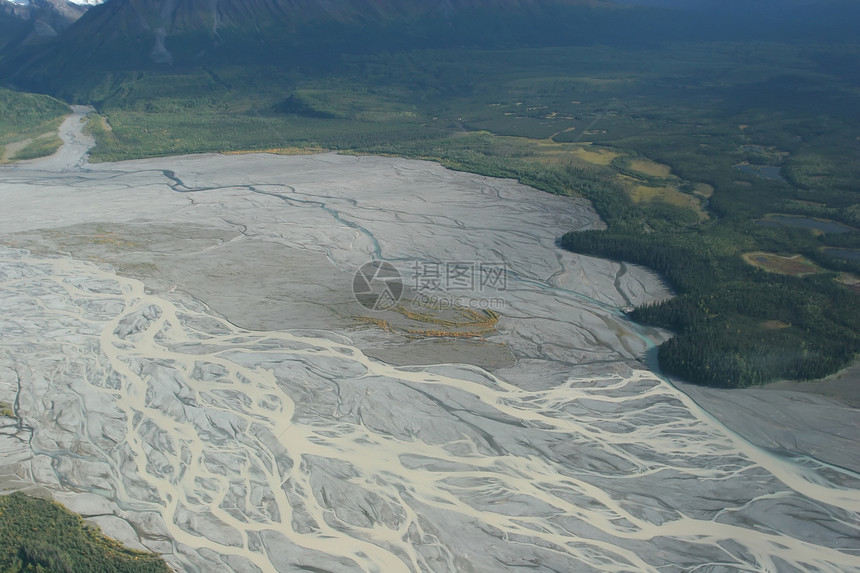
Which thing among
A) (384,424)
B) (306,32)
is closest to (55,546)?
(384,424)

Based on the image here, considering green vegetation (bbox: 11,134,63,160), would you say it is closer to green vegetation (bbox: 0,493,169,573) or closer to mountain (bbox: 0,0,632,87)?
mountain (bbox: 0,0,632,87)

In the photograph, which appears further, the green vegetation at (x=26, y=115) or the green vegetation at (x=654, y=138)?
the green vegetation at (x=26, y=115)

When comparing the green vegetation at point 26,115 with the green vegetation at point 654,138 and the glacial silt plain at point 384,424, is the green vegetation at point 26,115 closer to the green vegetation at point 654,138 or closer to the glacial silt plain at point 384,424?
the green vegetation at point 654,138

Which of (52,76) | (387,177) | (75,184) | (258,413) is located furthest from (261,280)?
(52,76)

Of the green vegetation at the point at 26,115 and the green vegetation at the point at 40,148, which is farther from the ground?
the green vegetation at the point at 26,115

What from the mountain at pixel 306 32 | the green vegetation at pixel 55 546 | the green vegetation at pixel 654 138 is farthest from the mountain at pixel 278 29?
the green vegetation at pixel 55 546

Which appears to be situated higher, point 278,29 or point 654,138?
point 278,29

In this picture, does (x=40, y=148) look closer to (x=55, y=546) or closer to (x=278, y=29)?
(x=55, y=546)
